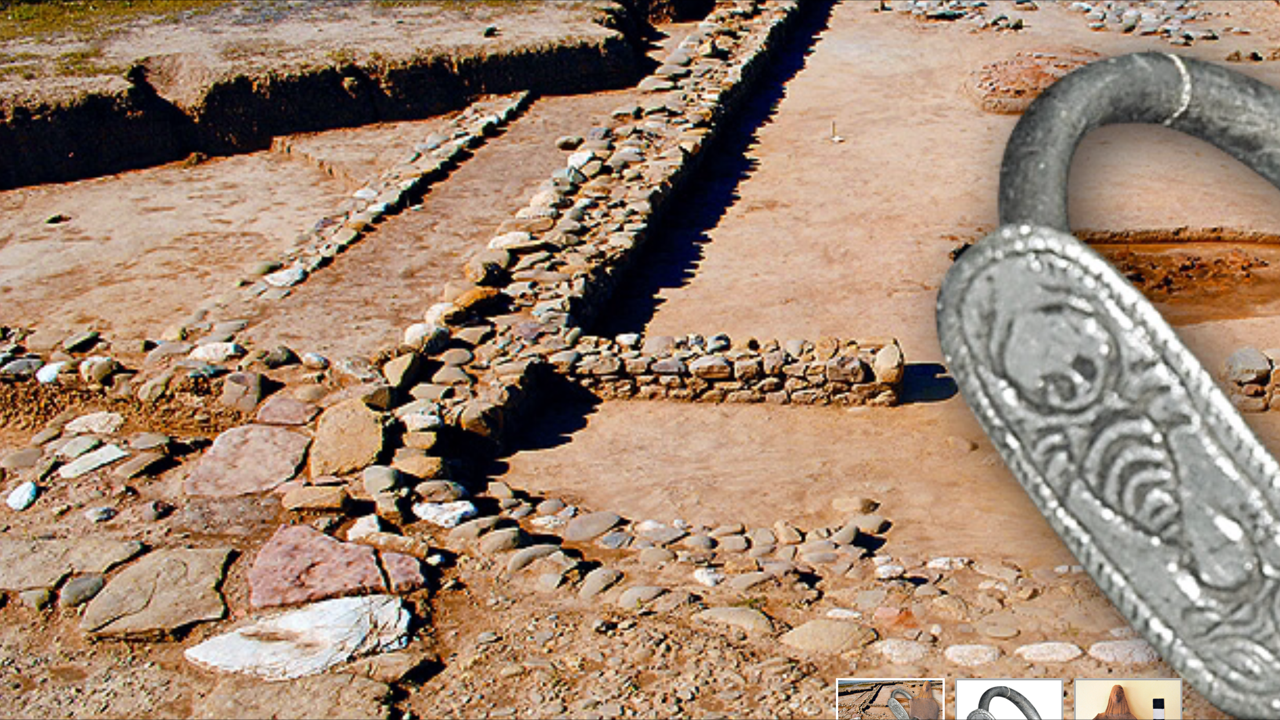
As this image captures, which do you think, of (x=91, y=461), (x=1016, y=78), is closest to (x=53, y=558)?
(x=91, y=461)

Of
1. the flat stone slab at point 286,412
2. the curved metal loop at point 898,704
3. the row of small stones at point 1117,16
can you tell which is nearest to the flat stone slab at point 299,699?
the curved metal loop at point 898,704

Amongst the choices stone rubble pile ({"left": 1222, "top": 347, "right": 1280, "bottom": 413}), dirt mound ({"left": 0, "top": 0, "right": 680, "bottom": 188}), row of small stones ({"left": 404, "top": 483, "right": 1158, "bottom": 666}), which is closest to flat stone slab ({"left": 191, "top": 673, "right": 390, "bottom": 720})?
row of small stones ({"left": 404, "top": 483, "right": 1158, "bottom": 666})

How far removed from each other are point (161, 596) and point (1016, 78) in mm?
9361

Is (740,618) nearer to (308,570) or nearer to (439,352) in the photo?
(308,570)

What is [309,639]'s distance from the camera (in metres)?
4.75

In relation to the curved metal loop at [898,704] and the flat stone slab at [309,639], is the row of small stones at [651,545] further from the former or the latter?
the flat stone slab at [309,639]

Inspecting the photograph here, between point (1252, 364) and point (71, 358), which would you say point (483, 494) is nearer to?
point (71, 358)

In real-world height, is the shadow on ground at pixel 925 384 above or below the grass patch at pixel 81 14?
below

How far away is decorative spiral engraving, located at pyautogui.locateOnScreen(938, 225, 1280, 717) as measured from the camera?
6.40 ft

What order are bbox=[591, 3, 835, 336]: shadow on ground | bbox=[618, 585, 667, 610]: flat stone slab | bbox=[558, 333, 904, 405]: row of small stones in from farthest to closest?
bbox=[591, 3, 835, 336]: shadow on ground < bbox=[558, 333, 904, 405]: row of small stones < bbox=[618, 585, 667, 610]: flat stone slab

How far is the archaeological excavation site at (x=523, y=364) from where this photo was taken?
4.67 metres

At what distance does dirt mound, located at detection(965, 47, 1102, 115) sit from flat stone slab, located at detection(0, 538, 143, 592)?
821 cm

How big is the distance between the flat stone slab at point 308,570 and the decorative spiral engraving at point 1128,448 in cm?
343

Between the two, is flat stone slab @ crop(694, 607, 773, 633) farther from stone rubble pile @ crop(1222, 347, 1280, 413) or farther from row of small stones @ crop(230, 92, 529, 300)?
row of small stones @ crop(230, 92, 529, 300)
